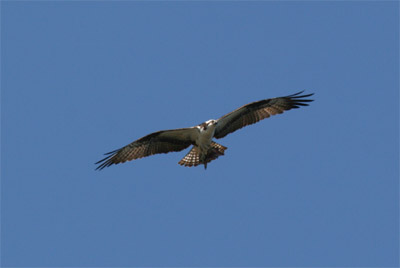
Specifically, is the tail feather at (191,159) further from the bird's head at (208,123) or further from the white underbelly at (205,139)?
the bird's head at (208,123)

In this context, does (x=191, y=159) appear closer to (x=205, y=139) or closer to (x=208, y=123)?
(x=205, y=139)

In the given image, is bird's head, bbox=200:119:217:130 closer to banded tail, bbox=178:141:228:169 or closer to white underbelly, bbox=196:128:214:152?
white underbelly, bbox=196:128:214:152

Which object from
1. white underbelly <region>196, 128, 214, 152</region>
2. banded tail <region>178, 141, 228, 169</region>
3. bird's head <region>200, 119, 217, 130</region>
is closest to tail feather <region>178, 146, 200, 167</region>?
banded tail <region>178, 141, 228, 169</region>

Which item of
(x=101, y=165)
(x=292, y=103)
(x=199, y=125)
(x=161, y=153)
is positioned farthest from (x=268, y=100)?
(x=101, y=165)

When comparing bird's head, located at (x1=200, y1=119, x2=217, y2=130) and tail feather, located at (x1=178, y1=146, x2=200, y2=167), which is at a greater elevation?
bird's head, located at (x1=200, y1=119, x2=217, y2=130)

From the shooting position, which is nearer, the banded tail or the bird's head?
the bird's head

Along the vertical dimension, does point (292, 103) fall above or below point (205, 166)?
above

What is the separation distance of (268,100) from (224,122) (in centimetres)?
135

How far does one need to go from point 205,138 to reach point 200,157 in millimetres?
796

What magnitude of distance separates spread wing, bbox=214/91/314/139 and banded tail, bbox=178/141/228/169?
313 mm

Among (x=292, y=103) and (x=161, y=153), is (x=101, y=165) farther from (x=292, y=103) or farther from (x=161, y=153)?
(x=292, y=103)

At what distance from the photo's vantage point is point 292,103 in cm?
2053

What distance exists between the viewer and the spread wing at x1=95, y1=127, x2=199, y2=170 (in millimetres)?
20328

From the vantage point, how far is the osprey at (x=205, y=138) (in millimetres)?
20344
